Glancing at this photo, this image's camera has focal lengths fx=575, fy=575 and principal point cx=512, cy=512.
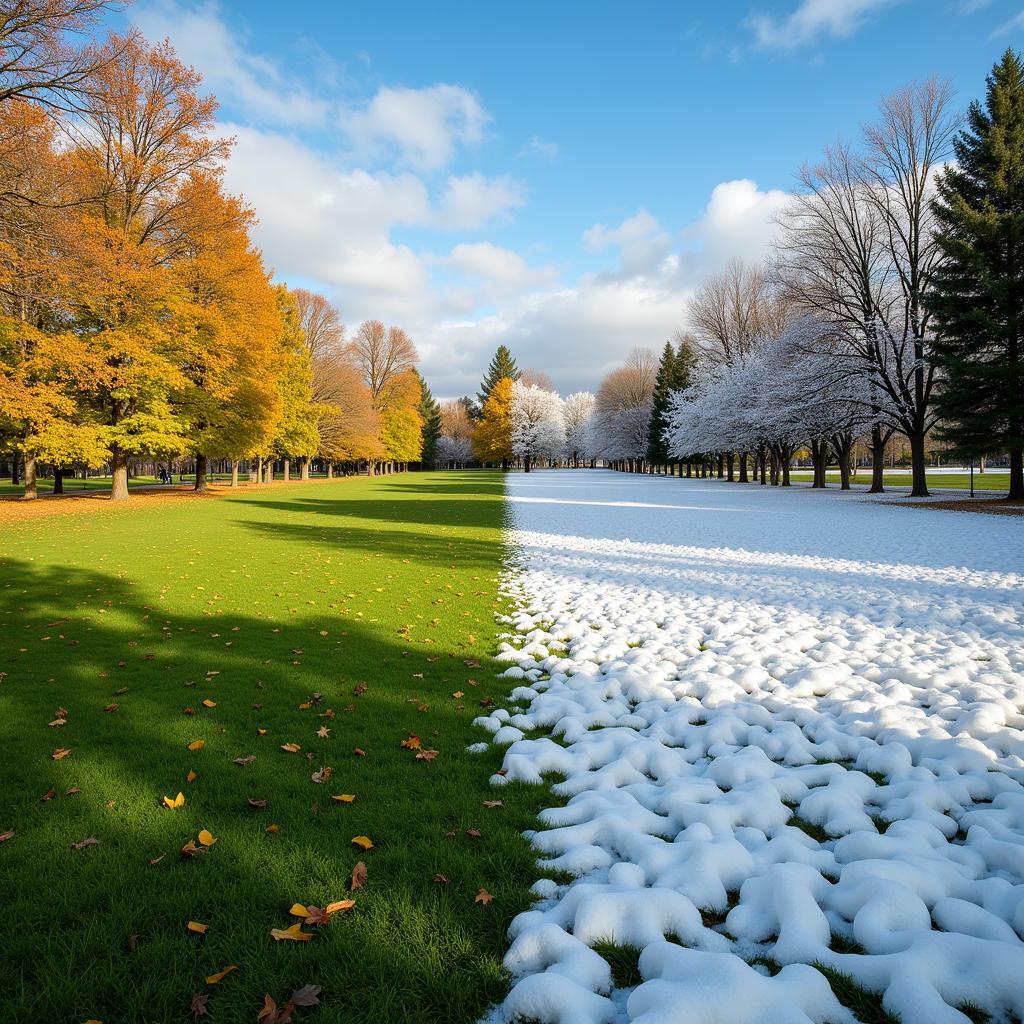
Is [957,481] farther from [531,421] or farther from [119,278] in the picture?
[119,278]

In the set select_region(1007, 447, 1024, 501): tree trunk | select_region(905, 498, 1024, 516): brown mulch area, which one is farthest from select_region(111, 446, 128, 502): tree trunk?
select_region(1007, 447, 1024, 501): tree trunk

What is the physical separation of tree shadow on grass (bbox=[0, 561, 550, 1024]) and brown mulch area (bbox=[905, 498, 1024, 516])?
65.7 feet

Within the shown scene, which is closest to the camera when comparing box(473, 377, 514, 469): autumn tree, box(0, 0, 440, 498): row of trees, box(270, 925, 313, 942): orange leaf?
box(270, 925, 313, 942): orange leaf

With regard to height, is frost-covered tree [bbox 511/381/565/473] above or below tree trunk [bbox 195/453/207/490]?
above

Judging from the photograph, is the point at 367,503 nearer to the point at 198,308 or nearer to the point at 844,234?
the point at 198,308

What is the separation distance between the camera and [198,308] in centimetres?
2309

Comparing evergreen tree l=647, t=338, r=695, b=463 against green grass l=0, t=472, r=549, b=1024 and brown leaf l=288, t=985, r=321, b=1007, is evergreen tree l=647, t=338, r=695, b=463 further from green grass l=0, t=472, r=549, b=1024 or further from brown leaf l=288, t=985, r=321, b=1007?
brown leaf l=288, t=985, r=321, b=1007

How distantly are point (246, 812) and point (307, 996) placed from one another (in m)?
1.39

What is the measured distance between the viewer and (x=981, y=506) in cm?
1942

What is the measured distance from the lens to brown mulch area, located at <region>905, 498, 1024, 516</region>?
18.0 metres

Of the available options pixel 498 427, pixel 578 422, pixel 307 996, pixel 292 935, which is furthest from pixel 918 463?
pixel 578 422

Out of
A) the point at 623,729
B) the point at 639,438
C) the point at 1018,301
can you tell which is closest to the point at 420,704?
the point at 623,729

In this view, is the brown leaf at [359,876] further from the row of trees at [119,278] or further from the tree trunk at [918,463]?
the tree trunk at [918,463]

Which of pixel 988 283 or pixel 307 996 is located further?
pixel 988 283
